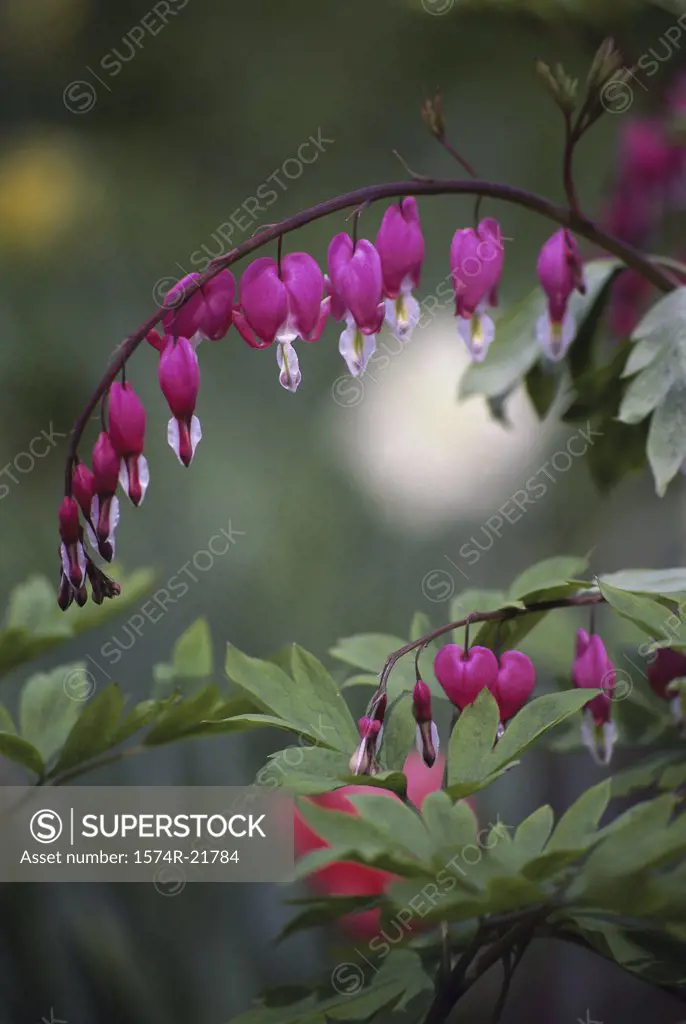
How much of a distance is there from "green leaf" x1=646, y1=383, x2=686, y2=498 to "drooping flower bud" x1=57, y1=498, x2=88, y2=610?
20.9 inches

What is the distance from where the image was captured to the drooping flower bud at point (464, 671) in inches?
32.2

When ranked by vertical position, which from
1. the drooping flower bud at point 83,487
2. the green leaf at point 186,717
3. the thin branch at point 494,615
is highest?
the drooping flower bud at point 83,487

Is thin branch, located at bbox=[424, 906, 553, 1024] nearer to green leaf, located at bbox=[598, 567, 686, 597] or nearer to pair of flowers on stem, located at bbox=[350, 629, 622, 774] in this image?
pair of flowers on stem, located at bbox=[350, 629, 622, 774]

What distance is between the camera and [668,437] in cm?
90

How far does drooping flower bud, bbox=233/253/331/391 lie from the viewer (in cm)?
84

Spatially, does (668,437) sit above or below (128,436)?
below

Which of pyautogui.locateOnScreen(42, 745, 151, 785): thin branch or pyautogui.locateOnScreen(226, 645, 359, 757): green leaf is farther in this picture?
pyautogui.locateOnScreen(42, 745, 151, 785): thin branch

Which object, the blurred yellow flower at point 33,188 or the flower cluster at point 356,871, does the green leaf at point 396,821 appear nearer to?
the flower cluster at point 356,871

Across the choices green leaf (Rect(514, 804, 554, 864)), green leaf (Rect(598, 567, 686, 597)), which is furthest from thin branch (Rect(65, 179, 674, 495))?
green leaf (Rect(514, 804, 554, 864))

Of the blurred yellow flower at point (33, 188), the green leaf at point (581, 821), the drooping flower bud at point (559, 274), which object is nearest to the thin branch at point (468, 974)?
the green leaf at point (581, 821)

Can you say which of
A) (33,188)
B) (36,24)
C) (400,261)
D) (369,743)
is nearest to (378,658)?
(369,743)

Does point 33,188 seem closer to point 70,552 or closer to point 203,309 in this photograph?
point 203,309

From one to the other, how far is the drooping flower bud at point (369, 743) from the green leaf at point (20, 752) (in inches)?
12.8

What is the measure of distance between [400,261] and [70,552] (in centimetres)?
39
